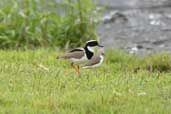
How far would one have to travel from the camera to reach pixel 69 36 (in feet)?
44.2

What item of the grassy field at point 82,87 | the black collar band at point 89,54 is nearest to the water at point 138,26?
the grassy field at point 82,87

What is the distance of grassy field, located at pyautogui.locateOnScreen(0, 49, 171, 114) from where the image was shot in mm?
8203

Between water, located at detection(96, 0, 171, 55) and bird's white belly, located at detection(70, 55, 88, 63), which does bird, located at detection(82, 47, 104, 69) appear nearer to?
bird's white belly, located at detection(70, 55, 88, 63)

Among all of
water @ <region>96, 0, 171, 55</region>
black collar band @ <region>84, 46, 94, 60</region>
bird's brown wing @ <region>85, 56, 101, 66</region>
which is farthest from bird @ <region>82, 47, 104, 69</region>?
water @ <region>96, 0, 171, 55</region>

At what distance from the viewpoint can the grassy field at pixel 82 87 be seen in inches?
323

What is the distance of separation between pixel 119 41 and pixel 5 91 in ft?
18.3

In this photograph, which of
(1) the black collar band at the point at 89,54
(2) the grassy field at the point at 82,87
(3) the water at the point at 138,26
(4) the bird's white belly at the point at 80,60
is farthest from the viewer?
(3) the water at the point at 138,26

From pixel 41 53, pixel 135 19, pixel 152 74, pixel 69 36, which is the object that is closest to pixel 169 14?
pixel 135 19

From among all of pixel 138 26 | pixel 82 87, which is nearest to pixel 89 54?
pixel 82 87

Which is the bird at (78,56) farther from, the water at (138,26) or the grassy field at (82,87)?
the water at (138,26)

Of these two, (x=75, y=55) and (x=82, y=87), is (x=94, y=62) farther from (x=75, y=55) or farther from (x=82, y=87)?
(x=82, y=87)

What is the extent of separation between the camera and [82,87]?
9.16m

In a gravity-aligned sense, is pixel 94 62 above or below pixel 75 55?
below

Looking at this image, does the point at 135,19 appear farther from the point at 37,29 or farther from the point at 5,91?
the point at 5,91
